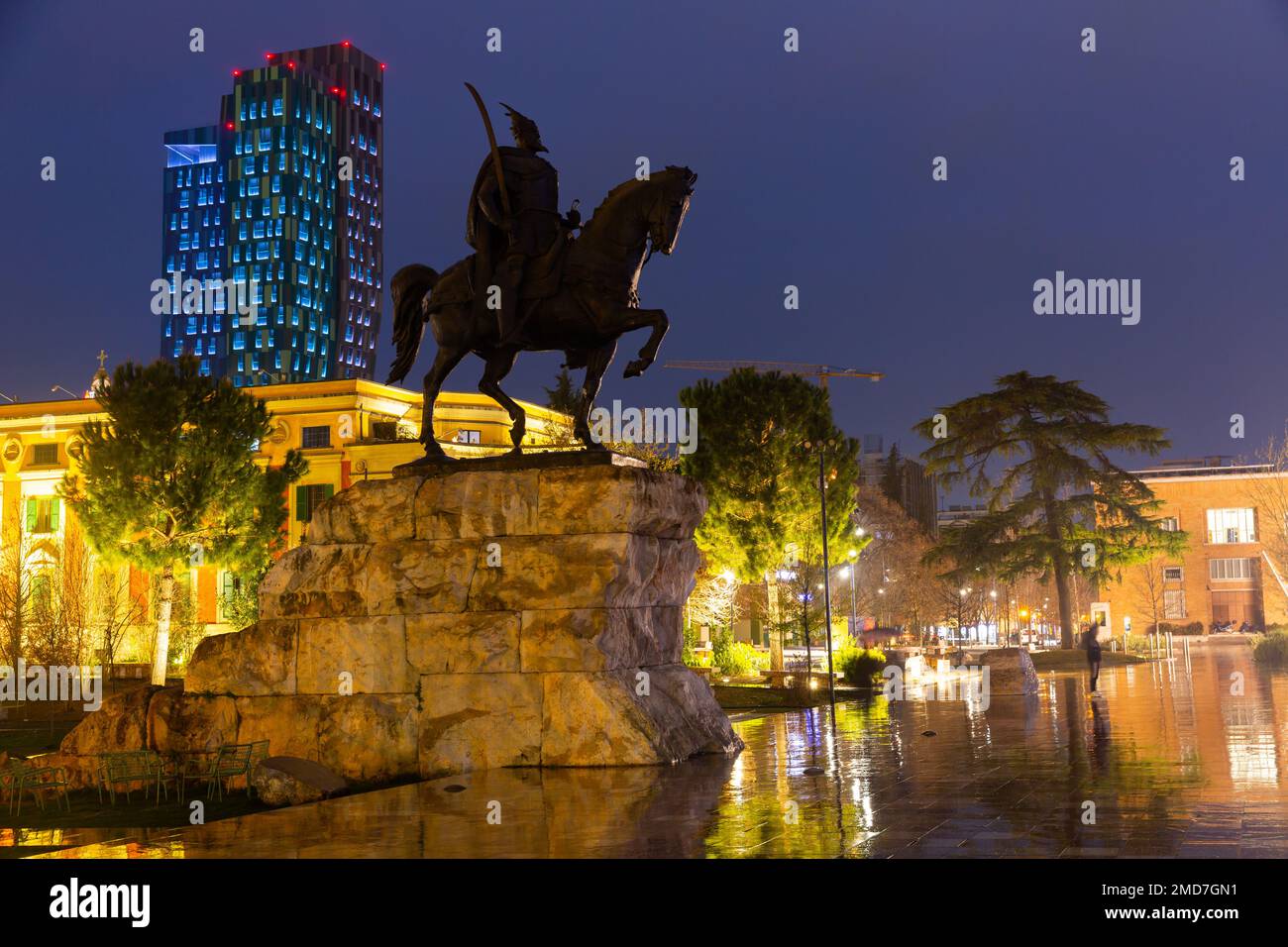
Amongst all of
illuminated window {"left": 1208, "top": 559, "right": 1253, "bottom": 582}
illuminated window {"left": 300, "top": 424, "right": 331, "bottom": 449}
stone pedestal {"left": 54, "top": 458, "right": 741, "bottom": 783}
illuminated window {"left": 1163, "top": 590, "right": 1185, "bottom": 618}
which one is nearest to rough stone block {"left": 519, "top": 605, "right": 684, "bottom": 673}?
stone pedestal {"left": 54, "top": 458, "right": 741, "bottom": 783}

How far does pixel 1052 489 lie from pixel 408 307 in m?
39.2

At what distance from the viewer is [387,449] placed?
62.0m

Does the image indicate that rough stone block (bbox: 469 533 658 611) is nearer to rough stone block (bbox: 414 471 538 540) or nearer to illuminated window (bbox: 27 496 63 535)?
rough stone block (bbox: 414 471 538 540)

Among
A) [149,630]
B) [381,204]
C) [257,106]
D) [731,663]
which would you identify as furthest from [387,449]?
[381,204]

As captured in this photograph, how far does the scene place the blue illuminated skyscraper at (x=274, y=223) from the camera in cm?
14762

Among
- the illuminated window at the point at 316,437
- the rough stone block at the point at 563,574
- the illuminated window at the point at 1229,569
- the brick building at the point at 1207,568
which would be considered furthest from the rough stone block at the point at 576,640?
the illuminated window at the point at 1229,569

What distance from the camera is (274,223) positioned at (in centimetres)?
14762

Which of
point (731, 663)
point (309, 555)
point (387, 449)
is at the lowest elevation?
point (731, 663)

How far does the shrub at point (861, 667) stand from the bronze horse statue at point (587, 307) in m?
21.7

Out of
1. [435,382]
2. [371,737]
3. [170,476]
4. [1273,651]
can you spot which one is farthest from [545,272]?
[1273,651]

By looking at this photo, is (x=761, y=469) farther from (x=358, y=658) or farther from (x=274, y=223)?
(x=274, y=223)
